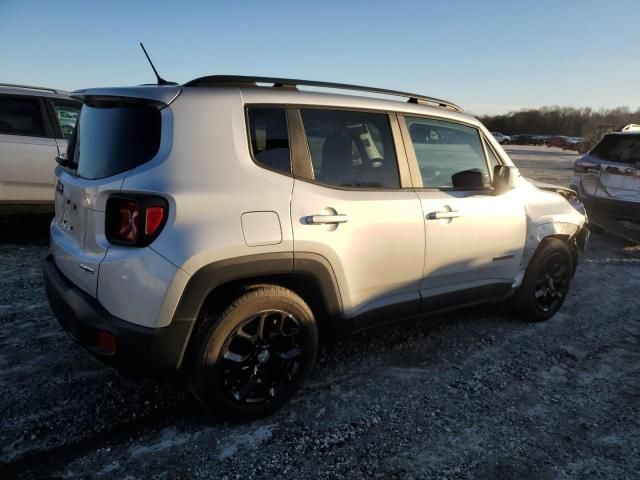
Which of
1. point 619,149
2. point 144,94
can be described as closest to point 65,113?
point 144,94

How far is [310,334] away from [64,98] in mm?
4931

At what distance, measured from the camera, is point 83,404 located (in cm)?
271

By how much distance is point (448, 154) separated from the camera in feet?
11.3

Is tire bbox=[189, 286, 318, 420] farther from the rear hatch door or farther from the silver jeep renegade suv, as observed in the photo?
the rear hatch door

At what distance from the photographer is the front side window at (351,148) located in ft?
9.00

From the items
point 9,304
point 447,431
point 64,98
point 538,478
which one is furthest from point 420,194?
point 64,98

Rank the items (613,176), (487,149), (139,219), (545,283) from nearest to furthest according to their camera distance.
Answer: (139,219), (487,149), (545,283), (613,176)

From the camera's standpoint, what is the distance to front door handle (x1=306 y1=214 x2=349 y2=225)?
256cm

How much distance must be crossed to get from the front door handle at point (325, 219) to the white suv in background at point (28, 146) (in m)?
4.11

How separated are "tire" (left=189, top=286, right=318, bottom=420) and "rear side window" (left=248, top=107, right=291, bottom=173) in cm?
66

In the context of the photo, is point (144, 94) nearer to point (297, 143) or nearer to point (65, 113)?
point (297, 143)

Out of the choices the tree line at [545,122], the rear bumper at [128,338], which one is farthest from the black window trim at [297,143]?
the tree line at [545,122]

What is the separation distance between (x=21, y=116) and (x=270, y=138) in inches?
178

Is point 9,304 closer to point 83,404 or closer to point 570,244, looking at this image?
point 83,404
